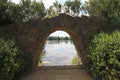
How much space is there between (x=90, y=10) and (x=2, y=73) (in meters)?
16.2

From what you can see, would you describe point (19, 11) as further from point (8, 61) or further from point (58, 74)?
point (8, 61)

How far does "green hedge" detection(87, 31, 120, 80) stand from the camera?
27.3 ft

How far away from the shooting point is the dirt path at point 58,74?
33.0ft

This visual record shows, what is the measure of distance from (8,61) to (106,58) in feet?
14.2

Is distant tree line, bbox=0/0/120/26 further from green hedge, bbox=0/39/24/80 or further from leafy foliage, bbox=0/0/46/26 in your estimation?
green hedge, bbox=0/39/24/80

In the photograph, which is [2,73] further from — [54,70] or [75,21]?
[75,21]

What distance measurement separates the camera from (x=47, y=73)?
35.3 feet

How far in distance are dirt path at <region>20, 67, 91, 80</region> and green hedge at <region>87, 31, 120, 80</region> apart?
45.0 inches

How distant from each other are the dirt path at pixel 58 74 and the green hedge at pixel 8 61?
128 centimetres

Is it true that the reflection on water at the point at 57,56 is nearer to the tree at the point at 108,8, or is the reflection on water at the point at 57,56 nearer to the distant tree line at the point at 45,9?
the distant tree line at the point at 45,9

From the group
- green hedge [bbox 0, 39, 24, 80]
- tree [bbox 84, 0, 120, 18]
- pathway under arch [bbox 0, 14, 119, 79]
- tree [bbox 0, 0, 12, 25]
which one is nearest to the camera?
green hedge [bbox 0, 39, 24, 80]

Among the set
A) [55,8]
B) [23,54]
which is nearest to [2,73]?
[23,54]

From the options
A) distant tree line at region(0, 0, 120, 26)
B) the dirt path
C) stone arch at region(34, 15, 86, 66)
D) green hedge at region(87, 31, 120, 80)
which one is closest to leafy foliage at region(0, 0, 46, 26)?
distant tree line at region(0, 0, 120, 26)

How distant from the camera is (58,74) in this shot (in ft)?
34.8
